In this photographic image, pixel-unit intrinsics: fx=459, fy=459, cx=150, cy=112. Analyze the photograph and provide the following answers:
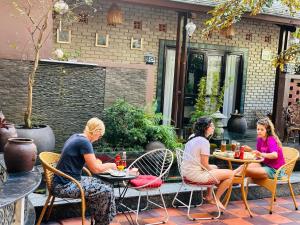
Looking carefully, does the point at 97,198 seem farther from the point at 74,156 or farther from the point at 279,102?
the point at 279,102

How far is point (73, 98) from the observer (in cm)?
767

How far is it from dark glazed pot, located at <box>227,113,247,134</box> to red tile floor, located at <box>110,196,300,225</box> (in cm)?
461

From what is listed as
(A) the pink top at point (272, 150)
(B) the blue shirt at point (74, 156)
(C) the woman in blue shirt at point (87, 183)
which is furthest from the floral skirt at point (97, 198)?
(A) the pink top at point (272, 150)

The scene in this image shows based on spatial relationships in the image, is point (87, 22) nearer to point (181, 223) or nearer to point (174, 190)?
point (174, 190)

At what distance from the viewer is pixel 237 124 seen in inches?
451

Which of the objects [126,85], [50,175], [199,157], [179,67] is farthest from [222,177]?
[179,67]

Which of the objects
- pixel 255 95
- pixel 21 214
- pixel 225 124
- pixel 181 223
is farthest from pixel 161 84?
pixel 21 214

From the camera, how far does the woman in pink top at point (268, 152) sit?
6375 mm

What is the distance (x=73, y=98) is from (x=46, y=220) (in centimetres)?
277

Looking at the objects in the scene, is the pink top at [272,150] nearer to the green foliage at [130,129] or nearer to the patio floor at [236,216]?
the patio floor at [236,216]

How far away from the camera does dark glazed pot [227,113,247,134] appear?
11.4 metres


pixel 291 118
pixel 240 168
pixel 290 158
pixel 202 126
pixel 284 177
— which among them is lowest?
pixel 284 177

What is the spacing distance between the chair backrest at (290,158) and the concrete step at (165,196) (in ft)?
1.84

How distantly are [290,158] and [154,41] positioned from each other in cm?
521
